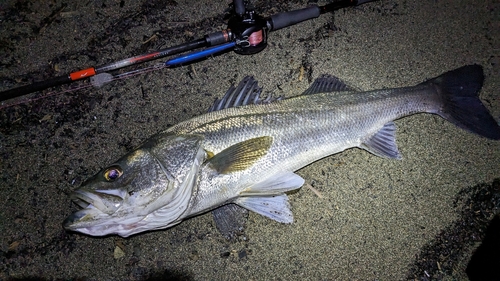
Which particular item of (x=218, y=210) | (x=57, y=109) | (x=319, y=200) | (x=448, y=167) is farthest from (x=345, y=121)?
(x=57, y=109)

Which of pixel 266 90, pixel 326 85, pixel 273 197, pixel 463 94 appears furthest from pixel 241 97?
pixel 463 94

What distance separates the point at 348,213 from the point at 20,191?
2.86m

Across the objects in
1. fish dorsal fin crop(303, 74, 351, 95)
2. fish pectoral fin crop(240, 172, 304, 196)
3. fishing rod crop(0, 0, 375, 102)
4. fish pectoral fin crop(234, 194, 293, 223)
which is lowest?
fish pectoral fin crop(234, 194, 293, 223)

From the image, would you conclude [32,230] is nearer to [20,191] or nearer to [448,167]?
[20,191]

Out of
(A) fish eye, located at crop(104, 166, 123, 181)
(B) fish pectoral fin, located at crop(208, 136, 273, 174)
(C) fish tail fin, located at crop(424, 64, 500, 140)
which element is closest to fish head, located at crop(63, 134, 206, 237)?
(A) fish eye, located at crop(104, 166, 123, 181)

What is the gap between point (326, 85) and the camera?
2863mm

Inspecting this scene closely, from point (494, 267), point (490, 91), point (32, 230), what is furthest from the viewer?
point (490, 91)

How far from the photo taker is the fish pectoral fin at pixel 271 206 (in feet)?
8.70

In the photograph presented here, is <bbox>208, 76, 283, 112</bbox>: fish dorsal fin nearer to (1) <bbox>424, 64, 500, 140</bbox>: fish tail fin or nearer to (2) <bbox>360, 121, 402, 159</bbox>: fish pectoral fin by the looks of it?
(2) <bbox>360, 121, 402, 159</bbox>: fish pectoral fin

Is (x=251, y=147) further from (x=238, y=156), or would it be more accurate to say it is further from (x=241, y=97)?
(x=241, y=97)

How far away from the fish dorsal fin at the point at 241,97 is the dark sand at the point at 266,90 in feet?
1.08

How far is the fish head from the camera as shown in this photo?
2.20m

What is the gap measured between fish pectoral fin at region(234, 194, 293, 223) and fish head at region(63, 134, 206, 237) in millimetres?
485

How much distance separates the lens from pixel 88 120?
300 centimetres
